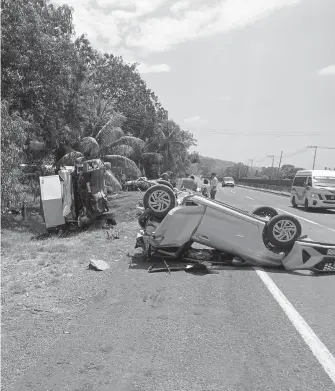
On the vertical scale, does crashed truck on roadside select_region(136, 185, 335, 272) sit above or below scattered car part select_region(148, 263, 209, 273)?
above

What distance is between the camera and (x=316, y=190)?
22.3 meters

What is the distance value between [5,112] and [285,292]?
1014cm

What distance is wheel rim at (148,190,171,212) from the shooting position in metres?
8.84

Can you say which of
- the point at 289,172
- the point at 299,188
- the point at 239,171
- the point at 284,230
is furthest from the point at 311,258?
the point at 239,171

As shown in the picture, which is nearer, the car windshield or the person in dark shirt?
the person in dark shirt

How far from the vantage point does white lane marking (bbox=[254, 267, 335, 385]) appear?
157 inches

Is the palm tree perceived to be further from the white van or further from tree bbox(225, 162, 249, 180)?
tree bbox(225, 162, 249, 180)

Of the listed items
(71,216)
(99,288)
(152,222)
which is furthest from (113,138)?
(99,288)

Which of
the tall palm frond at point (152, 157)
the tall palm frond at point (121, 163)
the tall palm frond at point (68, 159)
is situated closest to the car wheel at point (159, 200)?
the tall palm frond at point (68, 159)

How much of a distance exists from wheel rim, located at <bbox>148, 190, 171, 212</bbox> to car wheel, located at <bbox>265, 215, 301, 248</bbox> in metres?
2.09

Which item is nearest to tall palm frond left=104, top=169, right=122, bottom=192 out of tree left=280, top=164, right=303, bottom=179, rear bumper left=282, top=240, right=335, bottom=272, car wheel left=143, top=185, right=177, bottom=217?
car wheel left=143, top=185, right=177, bottom=217

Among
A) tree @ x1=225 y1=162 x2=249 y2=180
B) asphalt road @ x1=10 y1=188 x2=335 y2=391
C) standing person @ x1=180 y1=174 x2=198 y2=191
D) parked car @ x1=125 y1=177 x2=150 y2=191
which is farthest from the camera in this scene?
tree @ x1=225 y1=162 x2=249 y2=180

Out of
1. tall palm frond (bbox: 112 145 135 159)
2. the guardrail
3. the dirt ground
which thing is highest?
tall palm frond (bbox: 112 145 135 159)

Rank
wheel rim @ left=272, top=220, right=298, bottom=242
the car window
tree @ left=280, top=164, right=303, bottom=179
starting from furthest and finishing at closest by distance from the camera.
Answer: tree @ left=280, top=164, right=303, bottom=179, the car window, wheel rim @ left=272, top=220, right=298, bottom=242
